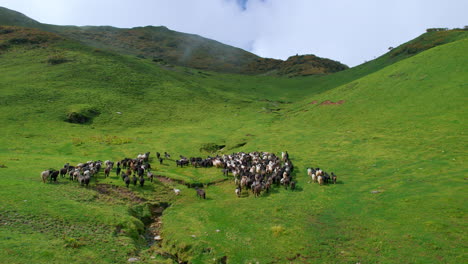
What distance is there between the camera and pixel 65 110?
53.7 meters

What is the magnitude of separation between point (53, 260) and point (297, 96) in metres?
86.7

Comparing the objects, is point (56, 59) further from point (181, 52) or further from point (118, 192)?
point (181, 52)

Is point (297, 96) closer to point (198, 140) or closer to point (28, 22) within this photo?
point (198, 140)

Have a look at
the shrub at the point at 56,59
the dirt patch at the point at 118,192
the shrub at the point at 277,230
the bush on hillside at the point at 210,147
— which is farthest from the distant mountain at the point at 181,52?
the shrub at the point at 277,230

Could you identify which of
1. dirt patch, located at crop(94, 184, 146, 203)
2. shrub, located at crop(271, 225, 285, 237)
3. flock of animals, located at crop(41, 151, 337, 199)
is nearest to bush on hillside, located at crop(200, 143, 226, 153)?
flock of animals, located at crop(41, 151, 337, 199)

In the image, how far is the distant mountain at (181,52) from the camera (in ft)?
484

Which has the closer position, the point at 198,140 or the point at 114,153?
the point at 114,153

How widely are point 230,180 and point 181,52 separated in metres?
159

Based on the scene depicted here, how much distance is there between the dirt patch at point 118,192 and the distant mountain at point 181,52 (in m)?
122

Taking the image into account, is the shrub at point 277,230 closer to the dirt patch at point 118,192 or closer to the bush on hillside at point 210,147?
the dirt patch at point 118,192

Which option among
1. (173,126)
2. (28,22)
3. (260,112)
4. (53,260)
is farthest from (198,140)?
(28,22)

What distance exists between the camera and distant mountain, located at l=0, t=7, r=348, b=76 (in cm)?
14738

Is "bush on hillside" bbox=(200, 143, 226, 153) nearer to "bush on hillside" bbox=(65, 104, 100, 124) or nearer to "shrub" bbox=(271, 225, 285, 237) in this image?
"bush on hillside" bbox=(65, 104, 100, 124)

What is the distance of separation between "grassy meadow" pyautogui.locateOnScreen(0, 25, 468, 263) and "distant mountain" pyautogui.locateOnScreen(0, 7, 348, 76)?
80.1m
